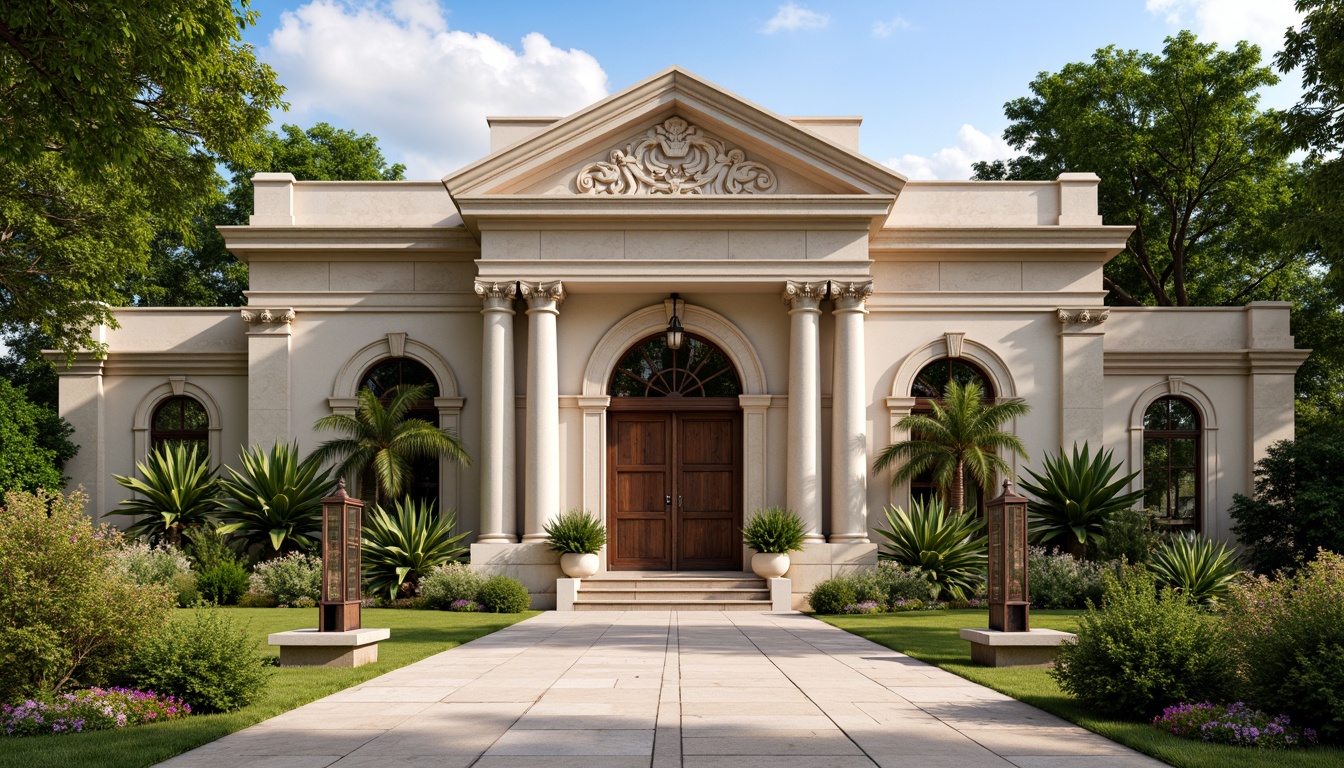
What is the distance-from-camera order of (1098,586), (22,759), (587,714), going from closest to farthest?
(22,759) → (587,714) → (1098,586)

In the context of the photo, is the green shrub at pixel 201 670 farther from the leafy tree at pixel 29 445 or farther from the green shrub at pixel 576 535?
the leafy tree at pixel 29 445

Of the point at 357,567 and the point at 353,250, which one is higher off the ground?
the point at 353,250

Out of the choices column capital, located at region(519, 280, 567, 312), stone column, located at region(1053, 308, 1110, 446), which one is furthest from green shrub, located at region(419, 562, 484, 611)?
stone column, located at region(1053, 308, 1110, 446)

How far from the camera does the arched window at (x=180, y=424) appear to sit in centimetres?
2248

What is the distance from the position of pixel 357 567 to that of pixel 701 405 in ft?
33.1

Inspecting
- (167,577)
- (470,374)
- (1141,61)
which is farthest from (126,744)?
(1141,61)

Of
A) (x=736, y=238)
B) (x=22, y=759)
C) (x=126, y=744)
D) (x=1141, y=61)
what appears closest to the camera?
(x=22, y=759)

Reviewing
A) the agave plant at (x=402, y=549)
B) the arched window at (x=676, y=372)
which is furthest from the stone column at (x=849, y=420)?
the agave plant at (x=402, y=549)

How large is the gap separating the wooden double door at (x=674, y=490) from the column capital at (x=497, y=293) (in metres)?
3.08

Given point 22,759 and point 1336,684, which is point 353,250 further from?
point 1336,684

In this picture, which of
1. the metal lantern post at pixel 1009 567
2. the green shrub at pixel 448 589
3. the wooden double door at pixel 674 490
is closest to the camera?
the metal lantern post at pixel 1009 567

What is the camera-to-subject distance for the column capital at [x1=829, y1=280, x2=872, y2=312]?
786 inches

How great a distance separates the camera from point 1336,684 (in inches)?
286

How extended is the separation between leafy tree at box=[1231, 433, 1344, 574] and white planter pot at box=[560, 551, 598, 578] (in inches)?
483
